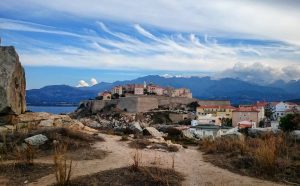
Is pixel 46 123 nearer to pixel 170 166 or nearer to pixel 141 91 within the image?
pixel 170 166

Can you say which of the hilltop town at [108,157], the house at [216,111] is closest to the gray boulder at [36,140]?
the hilltop town at [108,157]

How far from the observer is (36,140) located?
1259cm

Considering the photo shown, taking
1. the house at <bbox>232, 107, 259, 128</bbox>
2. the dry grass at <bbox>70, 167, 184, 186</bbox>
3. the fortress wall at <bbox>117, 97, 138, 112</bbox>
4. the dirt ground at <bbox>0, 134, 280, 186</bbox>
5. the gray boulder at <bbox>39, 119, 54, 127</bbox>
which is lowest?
the house at <bbox>232, 107, 259, 128</bbox>

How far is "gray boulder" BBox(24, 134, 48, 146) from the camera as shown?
40.9 feet

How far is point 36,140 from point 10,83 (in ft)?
13.6

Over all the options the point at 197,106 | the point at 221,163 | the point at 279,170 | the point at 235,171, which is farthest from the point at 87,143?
the point at 197,106

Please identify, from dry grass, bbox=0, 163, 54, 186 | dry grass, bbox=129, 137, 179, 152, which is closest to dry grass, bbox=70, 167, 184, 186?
dry grass, bbox=0, 163, 54, 186

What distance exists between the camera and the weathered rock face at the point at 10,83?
50.7ft

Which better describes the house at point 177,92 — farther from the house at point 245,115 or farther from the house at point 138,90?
the house at point 245,115

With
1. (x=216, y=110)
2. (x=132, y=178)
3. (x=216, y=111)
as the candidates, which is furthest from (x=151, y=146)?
(x=216, y=110)

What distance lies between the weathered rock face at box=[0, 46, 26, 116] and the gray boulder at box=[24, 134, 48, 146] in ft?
11.4

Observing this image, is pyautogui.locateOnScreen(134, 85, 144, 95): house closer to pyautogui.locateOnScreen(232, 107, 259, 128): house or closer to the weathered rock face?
pyautogui.locateOnScreen(232, 107, 259, 128): house

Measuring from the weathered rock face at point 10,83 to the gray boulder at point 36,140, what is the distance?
11.4 feet

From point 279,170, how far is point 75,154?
5762mm
